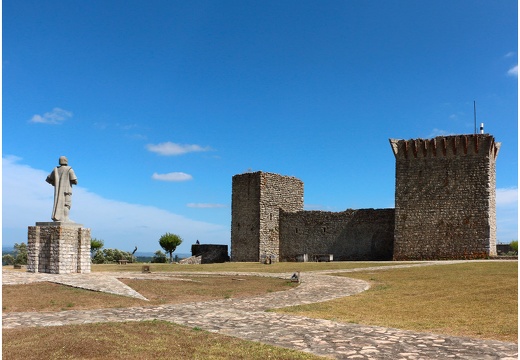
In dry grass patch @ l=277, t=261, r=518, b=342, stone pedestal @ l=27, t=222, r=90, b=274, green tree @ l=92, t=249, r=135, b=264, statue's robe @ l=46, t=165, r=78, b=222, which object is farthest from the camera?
green tree @ l=92, t=249, r=135, b=264

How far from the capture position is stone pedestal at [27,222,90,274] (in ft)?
66.1

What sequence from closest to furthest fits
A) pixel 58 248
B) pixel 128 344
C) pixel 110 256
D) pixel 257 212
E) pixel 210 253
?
1. pixel 128 344
2. pixel 58 248
3. pixel 257 212
4. pixel 210 253
5. pixel 110 256

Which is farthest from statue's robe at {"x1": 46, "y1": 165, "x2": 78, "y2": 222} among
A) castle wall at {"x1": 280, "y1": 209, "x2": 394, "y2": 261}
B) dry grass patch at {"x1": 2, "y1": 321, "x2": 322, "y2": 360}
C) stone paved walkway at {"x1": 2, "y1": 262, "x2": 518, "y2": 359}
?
castle wall at {"x1": 280, "y1": 209, "x2": 394, "y2": 261}

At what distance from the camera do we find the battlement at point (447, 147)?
31234 mm

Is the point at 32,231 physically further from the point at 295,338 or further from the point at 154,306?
the point at 295,338

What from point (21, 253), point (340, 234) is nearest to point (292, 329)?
point (340, 234)

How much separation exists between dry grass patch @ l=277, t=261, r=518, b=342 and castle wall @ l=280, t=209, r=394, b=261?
59.4 feet

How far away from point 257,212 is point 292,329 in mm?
29165

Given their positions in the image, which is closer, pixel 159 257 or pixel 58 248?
pixel 58 248

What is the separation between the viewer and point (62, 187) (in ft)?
69.2

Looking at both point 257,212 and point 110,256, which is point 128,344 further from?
point 110,256

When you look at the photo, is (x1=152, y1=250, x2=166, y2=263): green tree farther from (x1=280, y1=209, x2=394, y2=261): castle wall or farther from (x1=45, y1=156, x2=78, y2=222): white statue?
(x1=45, y1=156, x2=78, y2=222): white statue

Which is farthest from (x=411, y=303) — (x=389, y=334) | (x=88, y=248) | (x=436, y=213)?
(x=436, y=213)

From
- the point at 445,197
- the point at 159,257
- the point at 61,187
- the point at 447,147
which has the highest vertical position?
the point at 447,147
